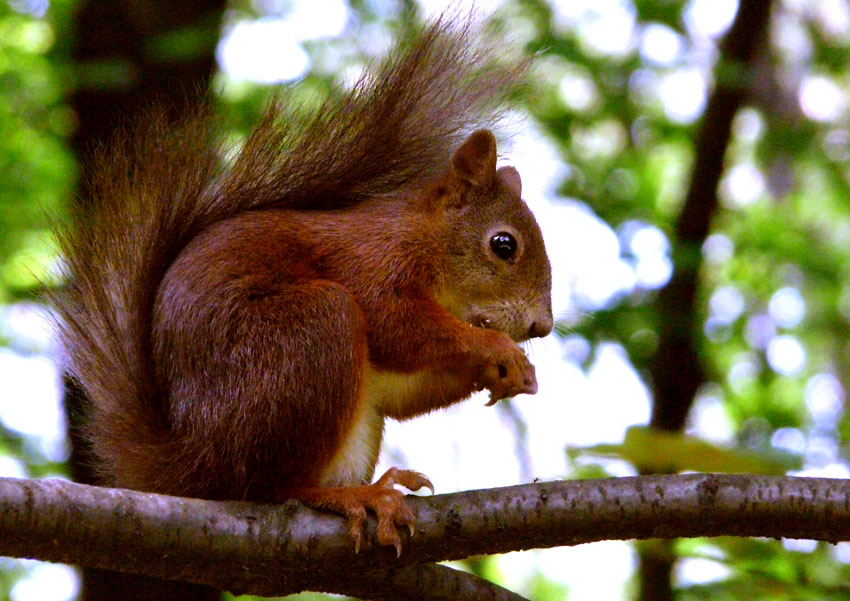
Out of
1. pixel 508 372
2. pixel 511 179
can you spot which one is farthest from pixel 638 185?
pixel 508 372

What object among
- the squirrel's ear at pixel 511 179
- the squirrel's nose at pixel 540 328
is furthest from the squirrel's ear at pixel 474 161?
the squirrel's nose at pixel 540 328

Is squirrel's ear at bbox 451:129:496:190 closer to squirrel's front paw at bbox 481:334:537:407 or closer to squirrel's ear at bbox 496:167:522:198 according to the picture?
squirrel's ear at bbox 496:167:522:198

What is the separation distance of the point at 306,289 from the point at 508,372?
0.61m

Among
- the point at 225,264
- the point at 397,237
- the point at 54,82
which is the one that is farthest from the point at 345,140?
the point at 54,82

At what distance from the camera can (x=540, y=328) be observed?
317cm

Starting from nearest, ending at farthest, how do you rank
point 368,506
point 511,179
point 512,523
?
point 512,523, point 368,506, point 511,179

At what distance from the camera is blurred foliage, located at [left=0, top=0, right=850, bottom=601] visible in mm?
3469

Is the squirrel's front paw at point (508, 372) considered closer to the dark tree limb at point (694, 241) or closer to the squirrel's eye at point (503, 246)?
the squirrel's eye at point (503, 246)

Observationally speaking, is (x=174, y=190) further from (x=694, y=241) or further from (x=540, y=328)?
(x=694, y=241)

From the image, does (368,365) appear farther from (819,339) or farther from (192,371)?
(819,339)

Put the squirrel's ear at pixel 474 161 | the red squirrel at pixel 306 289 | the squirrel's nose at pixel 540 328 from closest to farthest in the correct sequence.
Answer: the red squirrel at pixel 306 289 → the squirrel's nose at pixel 540 328 → the squirrel's ear at pixel 474 161

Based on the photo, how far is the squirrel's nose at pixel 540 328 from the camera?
3170 millimetres

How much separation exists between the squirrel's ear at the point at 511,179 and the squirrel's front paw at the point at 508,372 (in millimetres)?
838

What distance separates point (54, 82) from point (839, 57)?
4806 mm
